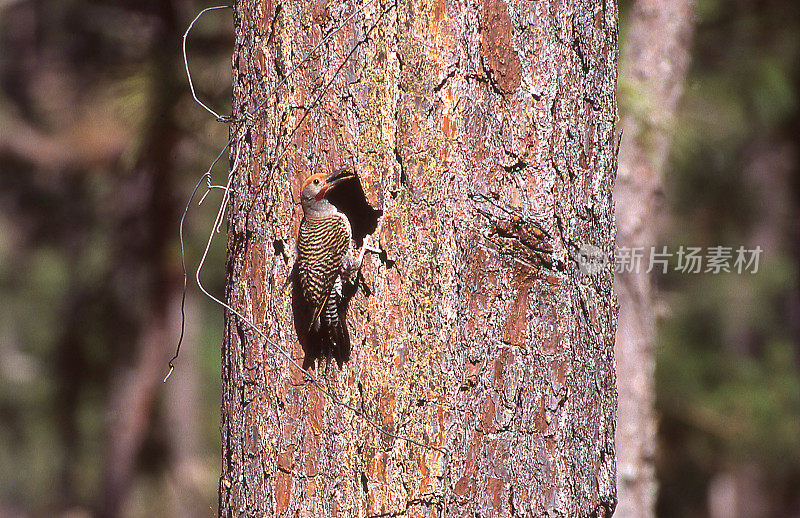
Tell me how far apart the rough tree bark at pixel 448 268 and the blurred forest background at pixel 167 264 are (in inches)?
91.7

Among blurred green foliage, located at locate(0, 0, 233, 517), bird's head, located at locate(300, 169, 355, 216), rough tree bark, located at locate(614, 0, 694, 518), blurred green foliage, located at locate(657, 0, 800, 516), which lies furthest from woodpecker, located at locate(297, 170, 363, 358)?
blurred green foliage, located at locate(657, 0, 800, 516)

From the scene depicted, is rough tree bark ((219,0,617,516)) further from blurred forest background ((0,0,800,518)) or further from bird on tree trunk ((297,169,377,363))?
blurred forest background ((0,0,800,518))

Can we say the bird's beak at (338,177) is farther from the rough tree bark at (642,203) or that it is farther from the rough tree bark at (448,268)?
the rough tree bark at (642,203)

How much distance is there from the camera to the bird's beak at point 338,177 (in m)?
1.90

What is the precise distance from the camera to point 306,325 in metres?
1.94

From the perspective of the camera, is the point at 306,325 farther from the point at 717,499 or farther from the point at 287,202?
the point at 717,499

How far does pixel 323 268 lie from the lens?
197cm

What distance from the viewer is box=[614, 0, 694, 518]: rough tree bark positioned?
14.1 feet

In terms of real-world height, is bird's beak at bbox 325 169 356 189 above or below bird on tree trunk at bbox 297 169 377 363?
above

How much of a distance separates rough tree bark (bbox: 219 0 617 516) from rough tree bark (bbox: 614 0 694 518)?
8.15 feet

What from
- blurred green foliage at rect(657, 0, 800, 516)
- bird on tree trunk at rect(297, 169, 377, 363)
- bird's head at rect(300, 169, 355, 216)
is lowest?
bird on tree trunk at rect(297, 169, 377, 363)

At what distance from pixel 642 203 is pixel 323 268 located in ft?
9.63

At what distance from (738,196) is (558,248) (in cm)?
1033

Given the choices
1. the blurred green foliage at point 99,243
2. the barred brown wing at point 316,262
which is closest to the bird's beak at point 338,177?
the barred brown wing at point 316,262
